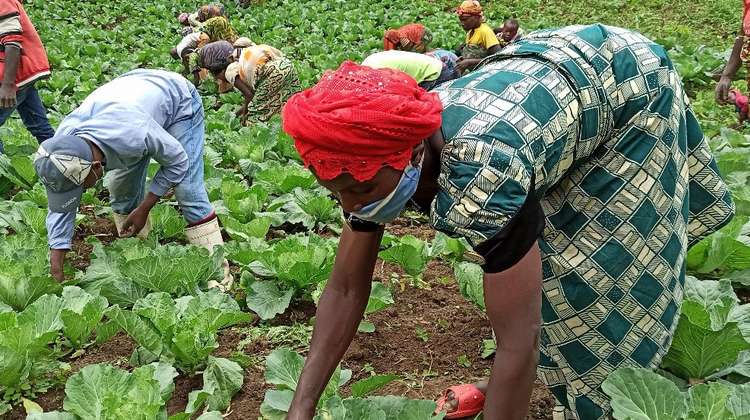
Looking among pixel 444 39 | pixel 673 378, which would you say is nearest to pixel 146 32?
pixel 444 39

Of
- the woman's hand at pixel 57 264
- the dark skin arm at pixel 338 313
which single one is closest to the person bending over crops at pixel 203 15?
the woman's hand at pixel 57 264

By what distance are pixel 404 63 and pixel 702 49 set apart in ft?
21.3

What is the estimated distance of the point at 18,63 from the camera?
16.8 ft

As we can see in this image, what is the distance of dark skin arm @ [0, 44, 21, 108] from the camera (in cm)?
506

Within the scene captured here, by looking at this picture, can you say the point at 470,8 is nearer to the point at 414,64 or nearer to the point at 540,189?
the point at 414,64

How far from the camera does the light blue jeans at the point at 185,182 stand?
153 inches

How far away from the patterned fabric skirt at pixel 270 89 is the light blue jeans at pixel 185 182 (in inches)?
123

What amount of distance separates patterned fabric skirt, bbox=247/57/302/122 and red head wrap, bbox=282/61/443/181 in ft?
19.0

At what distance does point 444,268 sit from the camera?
3885 mm

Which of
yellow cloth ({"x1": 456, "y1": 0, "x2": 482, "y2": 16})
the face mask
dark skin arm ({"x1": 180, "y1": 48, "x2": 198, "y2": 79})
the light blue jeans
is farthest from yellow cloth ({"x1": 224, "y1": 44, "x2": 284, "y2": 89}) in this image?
the face mask

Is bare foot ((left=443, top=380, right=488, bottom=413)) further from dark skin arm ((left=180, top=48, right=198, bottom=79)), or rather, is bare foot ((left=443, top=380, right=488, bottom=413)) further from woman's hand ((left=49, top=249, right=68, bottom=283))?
dark skin arm ((left=180, top=48, right=198, bottom=79))

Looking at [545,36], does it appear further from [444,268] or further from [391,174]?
[444,268]

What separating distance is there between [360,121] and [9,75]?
4.42 metres

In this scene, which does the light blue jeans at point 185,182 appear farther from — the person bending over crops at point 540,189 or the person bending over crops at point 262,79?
the person bending over crops at point 262,79
